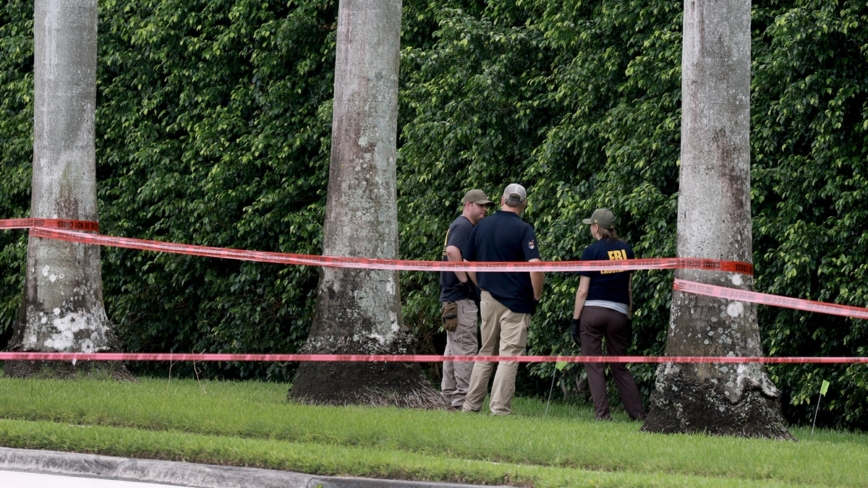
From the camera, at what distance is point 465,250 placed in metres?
12.1

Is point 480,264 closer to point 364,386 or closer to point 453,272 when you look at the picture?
point 453,272

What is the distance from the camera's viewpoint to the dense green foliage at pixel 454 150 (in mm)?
12289

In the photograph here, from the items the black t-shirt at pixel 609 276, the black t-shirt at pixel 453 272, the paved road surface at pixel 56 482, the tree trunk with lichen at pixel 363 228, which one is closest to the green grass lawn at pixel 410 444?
the paved road surface at pixel 56 482

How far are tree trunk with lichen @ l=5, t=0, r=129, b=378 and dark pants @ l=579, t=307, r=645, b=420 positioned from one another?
4.85 metres

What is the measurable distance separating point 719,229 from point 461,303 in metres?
3.08

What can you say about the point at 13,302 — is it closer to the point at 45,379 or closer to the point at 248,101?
the point at 248,101

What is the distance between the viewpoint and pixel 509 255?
11.6 meters

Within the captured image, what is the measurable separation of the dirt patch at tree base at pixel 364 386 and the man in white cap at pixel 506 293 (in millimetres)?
563

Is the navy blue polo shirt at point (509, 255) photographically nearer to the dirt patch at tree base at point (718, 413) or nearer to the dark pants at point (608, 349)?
the dark pants at point (608, 349)

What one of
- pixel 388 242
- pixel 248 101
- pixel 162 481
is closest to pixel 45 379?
pixel 388 242

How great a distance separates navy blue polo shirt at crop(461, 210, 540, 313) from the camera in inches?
456

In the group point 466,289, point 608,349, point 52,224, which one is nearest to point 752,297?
point 608,349

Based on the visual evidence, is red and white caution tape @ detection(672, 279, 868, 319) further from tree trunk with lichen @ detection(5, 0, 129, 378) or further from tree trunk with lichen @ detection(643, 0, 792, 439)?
tree trunk with lichen @ detection(5, 0, 129, 378)

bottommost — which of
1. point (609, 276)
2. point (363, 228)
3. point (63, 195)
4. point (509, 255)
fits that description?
point (609, 276)
